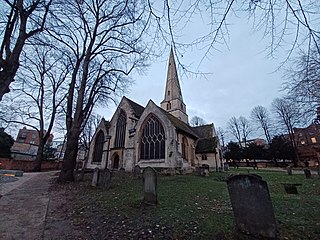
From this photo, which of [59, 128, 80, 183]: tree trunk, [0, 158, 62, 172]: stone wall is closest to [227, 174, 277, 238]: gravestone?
[59, 128, 80, 183]: tree trunk

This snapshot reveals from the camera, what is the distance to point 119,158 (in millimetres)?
22891

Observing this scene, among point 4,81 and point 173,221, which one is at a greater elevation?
point 4,81

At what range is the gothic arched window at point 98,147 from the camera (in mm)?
26177

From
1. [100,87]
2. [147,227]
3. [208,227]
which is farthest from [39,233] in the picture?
[100,87]

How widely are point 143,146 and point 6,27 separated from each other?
1665 cm

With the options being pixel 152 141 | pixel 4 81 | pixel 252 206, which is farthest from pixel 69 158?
pixel 252 206

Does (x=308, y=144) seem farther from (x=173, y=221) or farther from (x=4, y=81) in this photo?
(x=4, y=81)

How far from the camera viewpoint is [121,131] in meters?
24.6

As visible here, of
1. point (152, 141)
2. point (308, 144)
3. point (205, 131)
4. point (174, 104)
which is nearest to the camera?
point (152, 141)

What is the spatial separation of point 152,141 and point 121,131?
20.6ft

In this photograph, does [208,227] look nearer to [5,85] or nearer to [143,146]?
[5,85]

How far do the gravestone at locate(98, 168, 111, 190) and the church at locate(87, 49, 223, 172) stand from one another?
30.7ft

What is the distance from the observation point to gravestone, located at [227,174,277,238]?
11.2 ft

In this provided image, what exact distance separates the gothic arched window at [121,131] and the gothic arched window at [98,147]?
3.65 metres
